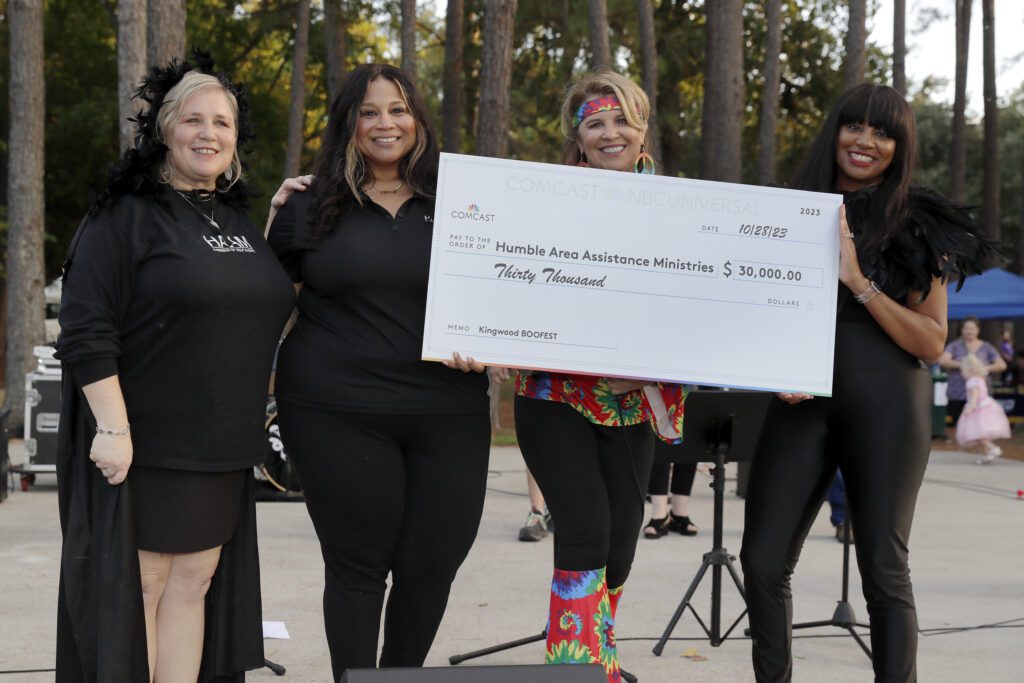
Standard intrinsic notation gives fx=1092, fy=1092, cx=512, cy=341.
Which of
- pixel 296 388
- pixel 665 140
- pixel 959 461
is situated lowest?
pixel 959 461

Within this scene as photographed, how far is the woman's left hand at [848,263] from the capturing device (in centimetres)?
318

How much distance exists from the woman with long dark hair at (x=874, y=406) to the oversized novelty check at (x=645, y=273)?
0.38 feet

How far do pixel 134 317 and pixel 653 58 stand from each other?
1505cm

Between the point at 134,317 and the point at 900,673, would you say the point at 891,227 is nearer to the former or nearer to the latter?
the point at 900,673

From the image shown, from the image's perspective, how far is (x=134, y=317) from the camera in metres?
2.90

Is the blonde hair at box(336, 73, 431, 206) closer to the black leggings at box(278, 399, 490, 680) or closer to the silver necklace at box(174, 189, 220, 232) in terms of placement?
the silver necklace at box(174, 189, 220, 232)

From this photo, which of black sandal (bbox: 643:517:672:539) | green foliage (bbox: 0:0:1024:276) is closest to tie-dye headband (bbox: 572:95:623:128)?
black sandal (bbox: 643:517:672:539)

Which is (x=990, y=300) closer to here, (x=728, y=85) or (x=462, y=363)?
(x=728, y=85)

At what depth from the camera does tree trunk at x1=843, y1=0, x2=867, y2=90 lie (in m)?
16.6

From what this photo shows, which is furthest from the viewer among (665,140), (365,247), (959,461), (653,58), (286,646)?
(665,140)

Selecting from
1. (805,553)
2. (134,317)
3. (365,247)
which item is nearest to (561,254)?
(365,247)

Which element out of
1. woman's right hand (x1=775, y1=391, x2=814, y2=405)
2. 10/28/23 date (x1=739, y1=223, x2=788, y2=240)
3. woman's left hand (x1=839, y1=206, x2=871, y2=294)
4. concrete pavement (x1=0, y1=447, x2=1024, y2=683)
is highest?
10/28/23 date (x1=739, y1=223, x2=788, y2=240)

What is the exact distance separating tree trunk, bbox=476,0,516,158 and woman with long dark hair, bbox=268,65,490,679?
371 inches

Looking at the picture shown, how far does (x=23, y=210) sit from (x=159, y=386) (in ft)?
37.2
